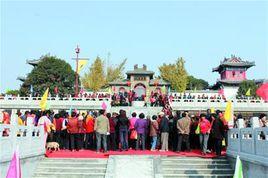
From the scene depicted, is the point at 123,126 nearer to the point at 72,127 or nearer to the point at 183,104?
the point at 72,127

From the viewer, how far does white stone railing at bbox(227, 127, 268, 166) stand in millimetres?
8586

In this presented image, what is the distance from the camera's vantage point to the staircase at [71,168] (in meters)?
10.3

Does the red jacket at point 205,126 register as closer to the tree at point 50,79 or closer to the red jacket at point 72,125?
the red jacket at point 72,125

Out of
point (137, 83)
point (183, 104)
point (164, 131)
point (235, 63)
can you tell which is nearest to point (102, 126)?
point (164, 131)

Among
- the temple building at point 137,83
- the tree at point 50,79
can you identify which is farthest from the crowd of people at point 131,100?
the temple building at point 137,83

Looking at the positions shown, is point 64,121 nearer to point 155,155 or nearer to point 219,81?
point 155,155

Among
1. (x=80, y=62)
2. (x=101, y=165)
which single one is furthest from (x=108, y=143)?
(x=80, y=62)

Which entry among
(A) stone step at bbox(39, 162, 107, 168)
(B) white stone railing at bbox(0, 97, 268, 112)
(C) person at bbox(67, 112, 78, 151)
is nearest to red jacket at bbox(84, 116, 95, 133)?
(C) person at bbox(67, 112, 78, 151)

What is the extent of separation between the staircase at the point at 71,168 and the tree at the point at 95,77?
133 ft

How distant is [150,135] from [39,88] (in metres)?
36.0

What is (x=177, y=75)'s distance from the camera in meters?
50.8

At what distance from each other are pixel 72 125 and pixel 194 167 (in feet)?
14.4

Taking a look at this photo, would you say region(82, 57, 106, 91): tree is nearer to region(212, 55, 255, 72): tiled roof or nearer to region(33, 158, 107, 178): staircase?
region(212, 55, 255, 72): tiled roof

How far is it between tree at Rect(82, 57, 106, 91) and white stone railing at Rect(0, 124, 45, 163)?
130ft
